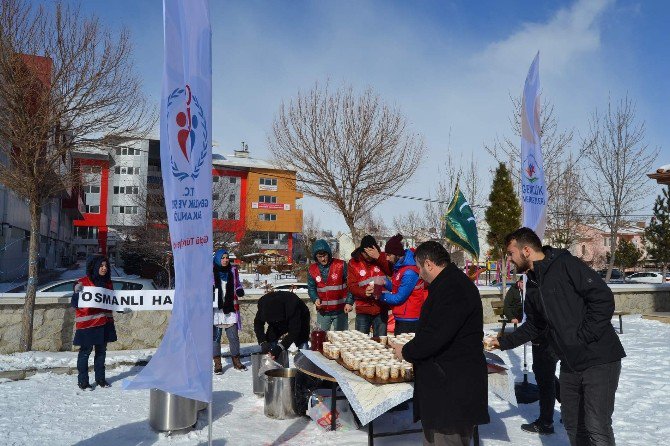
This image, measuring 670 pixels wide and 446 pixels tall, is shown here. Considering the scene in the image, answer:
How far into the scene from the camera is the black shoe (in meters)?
4.86

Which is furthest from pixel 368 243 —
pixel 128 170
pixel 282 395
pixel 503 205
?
pixel 128 170

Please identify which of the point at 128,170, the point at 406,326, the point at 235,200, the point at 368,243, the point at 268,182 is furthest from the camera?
the point at 268,182

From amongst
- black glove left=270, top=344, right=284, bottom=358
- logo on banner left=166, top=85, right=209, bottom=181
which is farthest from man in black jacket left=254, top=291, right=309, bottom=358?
logo on banner left=166, top=85, right=209, bottom=181

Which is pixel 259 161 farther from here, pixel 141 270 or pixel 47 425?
pixel 47 425

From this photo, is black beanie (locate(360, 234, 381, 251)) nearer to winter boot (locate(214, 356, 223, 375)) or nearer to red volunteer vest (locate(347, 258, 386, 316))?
red volunteer vest (locate(347, 258, 386, 316))

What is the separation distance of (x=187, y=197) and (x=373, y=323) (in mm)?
4144

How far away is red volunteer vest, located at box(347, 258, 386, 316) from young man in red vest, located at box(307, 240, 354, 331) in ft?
0.53


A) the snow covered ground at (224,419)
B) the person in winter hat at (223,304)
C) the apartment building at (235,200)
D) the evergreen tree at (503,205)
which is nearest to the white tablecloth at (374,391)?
the snow covered ground at (224,419)

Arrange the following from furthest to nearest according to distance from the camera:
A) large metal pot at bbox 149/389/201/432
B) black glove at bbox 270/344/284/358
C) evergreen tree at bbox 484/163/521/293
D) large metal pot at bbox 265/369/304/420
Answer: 1. evergreen tree at bbox 484/163/521/293
2. black glove at bbox 270/344/284/358
3. large metal pot at bbox 265/369/304/420
4. large metal pot at bbox 149/389/201/432

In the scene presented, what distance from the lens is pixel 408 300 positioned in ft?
18.5

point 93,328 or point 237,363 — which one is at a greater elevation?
point 93,328

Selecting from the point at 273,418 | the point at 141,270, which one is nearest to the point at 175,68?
the point at 273,418

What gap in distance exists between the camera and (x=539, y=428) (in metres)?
4.88

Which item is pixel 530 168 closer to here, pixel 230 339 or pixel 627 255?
pixel 230 339
